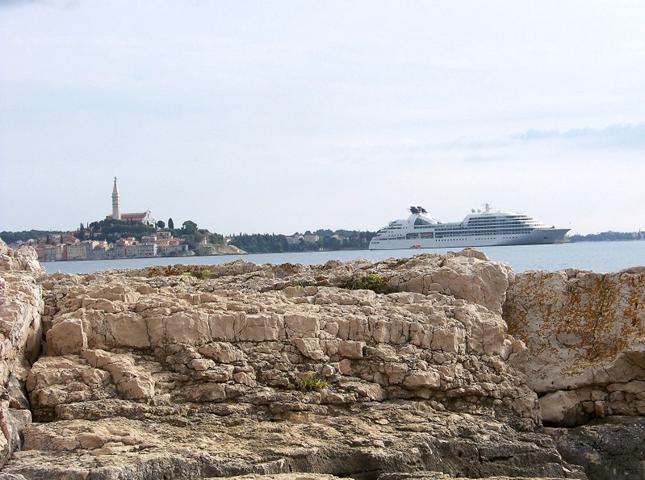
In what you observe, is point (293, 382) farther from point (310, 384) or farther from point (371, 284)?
point (371, 284)

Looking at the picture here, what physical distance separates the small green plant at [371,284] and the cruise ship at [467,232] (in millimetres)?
106809

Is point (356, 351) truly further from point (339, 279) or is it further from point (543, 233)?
point (543, 233)

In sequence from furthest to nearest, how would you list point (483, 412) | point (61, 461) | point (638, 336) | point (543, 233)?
point (543, 233) → point (638, 336) → point (483, 412) → point (61, 461)

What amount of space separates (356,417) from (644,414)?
14.4ft

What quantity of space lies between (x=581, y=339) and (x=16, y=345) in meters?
8.58

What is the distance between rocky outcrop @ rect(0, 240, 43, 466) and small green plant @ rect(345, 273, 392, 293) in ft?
16.4

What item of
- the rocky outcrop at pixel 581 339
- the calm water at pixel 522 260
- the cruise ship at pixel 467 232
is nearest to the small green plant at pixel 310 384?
the rocky outcrop at pixel 581 339

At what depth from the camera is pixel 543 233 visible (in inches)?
5118

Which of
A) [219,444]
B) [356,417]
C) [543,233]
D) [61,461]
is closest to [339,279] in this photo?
[356,417]

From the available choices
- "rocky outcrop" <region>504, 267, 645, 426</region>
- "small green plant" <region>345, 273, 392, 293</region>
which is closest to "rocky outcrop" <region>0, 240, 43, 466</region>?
"small green plant" <region>345, 273, 392, 293</region>

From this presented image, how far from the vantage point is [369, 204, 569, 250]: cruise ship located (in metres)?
127

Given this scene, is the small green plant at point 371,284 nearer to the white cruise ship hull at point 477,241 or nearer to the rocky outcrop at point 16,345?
the rocky outcrop at point 16,345

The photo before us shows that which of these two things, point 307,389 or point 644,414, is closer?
point 307,389

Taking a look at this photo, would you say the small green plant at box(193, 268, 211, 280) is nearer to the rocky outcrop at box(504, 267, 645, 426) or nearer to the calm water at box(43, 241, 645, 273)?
the rocky outcrop at box(504, 267, 645, 426)
